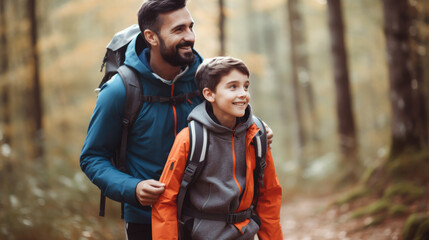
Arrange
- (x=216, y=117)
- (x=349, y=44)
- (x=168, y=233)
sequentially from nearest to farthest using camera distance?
(x=168, y=233) < (x=216, y=117) < (x=349, y=44)

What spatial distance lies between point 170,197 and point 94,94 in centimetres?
1223

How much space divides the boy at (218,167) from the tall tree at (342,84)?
28.2 ft

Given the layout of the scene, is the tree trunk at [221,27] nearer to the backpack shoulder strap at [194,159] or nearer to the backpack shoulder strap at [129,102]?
the backpack shoulder strap at [129,102]

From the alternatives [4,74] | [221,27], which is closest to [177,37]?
[221,27]

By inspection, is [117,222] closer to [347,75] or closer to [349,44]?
[347,75]

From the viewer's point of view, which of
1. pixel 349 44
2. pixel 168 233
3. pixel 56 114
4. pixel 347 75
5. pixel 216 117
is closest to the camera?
pixel 168 233

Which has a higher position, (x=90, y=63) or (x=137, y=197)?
(x=90, y=63)

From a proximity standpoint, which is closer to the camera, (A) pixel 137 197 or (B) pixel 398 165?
(A) pixel 137 197

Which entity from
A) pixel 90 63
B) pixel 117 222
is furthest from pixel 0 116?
pixel 117 222

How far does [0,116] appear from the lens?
44.8 ft

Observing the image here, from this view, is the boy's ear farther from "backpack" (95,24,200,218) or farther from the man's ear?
the man's ear

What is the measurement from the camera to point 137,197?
2.41 metres

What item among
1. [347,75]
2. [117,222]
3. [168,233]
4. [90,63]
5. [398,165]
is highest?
[347,75]

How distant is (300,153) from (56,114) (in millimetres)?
8776
